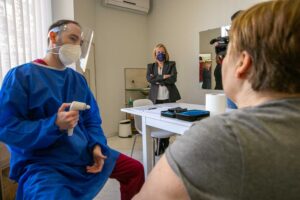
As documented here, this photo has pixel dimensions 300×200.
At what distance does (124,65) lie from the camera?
12.1 ft

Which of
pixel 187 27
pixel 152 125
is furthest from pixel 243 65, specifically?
pixel 187 27

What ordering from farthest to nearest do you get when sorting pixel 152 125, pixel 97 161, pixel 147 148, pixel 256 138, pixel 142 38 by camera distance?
1. pixel 142 38
2. pixel 147 148
3. pixel 152 125
4. pixel 97 161
5. pixel 256 138

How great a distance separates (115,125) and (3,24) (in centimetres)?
213

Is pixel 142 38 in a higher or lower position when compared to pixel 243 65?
higher

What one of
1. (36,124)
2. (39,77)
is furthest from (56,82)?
(36,124)

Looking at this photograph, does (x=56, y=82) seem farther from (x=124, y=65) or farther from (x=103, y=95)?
(x=124, y=65)

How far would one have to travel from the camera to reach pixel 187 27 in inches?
130

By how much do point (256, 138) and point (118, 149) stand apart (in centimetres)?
274

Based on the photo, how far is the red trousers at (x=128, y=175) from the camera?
4.42 feet

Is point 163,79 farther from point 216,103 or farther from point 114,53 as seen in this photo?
point 216,103

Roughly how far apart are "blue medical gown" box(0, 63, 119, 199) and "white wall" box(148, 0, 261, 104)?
2305 millimetres

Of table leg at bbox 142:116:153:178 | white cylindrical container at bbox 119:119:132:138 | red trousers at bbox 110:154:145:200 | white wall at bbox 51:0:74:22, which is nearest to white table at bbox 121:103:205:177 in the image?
table leg at bbox 142:116:153:178

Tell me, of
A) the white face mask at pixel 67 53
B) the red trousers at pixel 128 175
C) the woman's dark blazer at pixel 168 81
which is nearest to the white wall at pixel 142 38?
the woman's dark blazer at pixel 168 81

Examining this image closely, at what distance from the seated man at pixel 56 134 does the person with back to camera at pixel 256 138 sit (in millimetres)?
729
